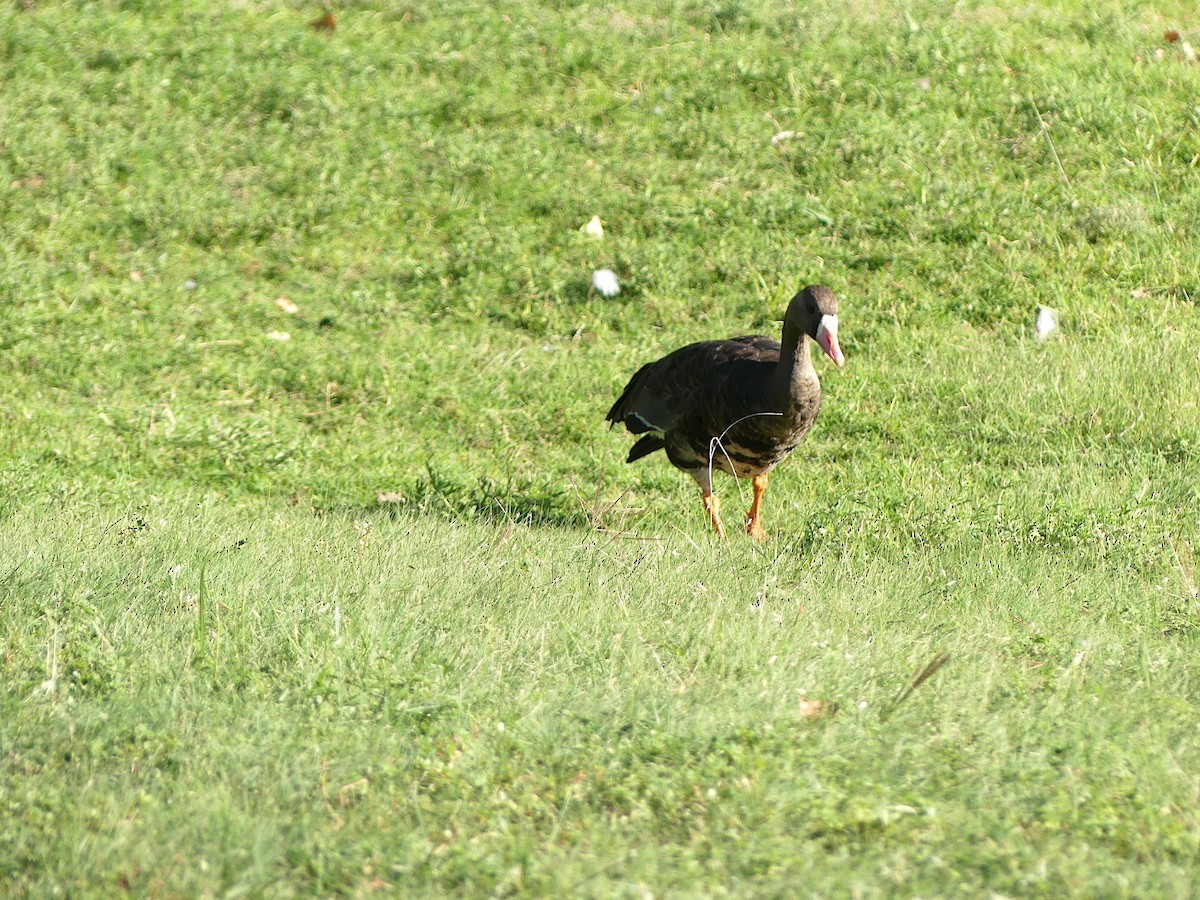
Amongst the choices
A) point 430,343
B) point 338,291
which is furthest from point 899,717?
point 338,291

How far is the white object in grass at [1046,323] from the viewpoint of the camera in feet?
26.7

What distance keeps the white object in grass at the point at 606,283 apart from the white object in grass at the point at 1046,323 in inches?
105

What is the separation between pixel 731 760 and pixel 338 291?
6.46 meters

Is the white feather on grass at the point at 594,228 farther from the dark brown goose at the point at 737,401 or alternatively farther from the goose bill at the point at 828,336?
the goose bill at the point at 828,336

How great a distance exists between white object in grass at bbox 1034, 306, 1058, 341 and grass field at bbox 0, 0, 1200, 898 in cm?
10

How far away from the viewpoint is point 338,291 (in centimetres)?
913

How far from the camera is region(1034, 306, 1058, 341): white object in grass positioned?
26.7 feet

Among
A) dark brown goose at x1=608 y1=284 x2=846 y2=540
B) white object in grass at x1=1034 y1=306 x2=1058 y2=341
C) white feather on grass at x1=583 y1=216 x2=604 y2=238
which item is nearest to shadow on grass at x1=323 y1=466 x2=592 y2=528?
dark brown goose at x1=608 y1=284 x2=846 y2=540

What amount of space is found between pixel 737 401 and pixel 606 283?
2.79 meters

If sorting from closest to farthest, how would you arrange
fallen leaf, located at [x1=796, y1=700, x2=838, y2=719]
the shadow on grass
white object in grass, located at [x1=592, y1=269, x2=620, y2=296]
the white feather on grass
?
fallen leaf, located at [x1=796, y1=700, x2=838, y2=719] → the shadow on grass → white object in grass, located at [x1=592, y1=269, x2=620, y2=296] → the white feather on grass

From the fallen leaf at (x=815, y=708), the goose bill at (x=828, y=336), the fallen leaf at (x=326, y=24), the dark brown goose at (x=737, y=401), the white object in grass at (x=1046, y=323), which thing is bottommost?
the white object in grass at (x=1046, y=323)

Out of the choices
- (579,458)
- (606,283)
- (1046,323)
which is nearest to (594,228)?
(606,283)

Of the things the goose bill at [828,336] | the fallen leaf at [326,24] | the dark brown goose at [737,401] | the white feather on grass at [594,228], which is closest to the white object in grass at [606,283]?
the white feather on grass at [594,228]

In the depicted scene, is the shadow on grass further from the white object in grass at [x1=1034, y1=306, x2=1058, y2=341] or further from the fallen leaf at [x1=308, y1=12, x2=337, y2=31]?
the fallen leaf at [x1=308, y1=12, x2=337, y2=31]
